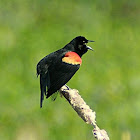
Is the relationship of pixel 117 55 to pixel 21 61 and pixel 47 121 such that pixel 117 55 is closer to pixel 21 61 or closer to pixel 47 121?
pixel 21 61

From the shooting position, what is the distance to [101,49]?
5.99 meters

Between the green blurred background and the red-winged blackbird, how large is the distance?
0.52 meters

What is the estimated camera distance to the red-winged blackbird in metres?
2.47

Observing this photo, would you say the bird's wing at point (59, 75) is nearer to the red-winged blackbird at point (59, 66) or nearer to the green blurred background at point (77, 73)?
the red-winged blackbird at point (59, 66)

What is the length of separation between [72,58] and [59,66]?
18 cm

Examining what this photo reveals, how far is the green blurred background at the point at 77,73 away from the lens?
14.7 ft

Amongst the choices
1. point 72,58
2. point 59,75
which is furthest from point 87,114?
point 72,58

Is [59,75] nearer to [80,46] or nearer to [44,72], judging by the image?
[44,72]

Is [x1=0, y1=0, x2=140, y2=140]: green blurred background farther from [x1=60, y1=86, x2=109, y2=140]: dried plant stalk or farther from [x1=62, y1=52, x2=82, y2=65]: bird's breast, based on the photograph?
[x1=60, y1=86, x2=109, y2=140]: dried plant stalk

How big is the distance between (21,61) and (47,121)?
111 cm

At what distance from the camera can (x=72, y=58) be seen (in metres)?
2.88

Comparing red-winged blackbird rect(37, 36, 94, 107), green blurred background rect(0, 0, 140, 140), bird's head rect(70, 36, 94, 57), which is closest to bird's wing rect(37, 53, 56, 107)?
red-winged blackbird rect(37, 36, 94, 107)

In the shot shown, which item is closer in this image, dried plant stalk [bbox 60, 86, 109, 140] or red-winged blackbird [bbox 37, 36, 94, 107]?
dried plant stalk [bbox 60, 86, 109, 140]

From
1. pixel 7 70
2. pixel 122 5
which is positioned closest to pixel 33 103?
pixel 7 70
